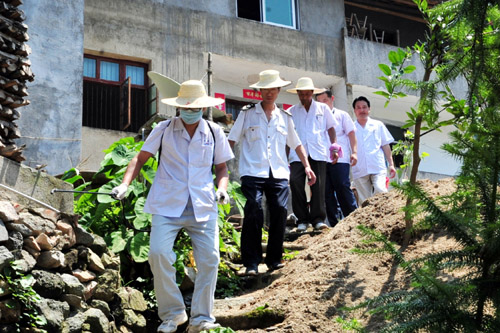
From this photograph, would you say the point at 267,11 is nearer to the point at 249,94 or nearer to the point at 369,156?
the point at 249,94

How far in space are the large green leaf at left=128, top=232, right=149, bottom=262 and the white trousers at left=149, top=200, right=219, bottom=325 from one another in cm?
140

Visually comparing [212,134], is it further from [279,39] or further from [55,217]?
[279,39]

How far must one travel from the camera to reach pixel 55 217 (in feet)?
22.5

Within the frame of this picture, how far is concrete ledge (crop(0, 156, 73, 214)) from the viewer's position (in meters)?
6.68

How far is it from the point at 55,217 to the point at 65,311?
98 centimetres

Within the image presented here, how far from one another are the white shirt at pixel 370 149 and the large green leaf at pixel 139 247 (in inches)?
135

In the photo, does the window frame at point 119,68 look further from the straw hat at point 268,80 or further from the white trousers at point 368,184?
the straw hat at point 268,80

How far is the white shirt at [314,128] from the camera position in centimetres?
920

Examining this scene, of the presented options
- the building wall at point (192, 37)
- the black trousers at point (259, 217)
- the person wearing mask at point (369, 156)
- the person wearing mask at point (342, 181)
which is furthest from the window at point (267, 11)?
the black trousers at point (259, 217)

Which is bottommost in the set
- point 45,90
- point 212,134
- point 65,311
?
point 65,311

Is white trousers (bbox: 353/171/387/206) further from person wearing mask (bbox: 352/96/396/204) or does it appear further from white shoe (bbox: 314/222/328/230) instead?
white shoe (bbox: 314/222/328/230)

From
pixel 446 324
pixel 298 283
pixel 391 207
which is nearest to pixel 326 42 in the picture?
pixel 391 207

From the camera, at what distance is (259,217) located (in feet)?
25.1

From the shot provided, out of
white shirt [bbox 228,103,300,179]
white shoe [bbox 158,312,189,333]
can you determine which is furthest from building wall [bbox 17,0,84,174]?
white shoe [bbox 158,312,189,333]
